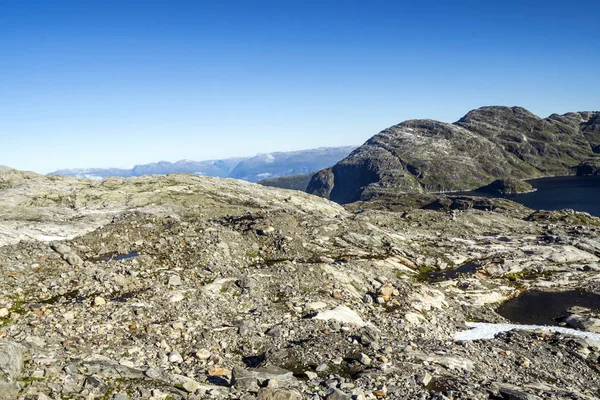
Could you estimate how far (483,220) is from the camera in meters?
79.6

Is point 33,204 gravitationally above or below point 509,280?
above

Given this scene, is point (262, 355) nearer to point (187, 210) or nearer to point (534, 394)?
point (534, 394)

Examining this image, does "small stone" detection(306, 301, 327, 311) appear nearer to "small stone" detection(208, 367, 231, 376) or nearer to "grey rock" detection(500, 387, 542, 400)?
"small stone" detection(208, 367, 231, 376)

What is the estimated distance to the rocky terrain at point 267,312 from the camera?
15594mm

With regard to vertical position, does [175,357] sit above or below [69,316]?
below

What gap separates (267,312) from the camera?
24.7 meters

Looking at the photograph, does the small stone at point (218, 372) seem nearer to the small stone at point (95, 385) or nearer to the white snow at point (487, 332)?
the small stone at point (95, 385)

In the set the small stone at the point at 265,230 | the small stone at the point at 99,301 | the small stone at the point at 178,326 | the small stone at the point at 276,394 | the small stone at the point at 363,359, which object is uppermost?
the small stone at the point at 265,230

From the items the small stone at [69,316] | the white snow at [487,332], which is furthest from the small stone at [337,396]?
the white snow at [487,332]

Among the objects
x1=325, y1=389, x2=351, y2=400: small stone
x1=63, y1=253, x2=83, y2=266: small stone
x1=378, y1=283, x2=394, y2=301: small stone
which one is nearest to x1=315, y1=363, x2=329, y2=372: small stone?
x1=325, y1=389, x2=351, y2=400: small stone

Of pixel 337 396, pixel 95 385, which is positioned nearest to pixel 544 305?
pixel 337 396

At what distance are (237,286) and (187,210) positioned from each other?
35.9 metres

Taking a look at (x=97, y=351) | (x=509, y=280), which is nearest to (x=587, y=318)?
(x=509, y=280)

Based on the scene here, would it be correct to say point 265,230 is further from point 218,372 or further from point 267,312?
point 218,372
